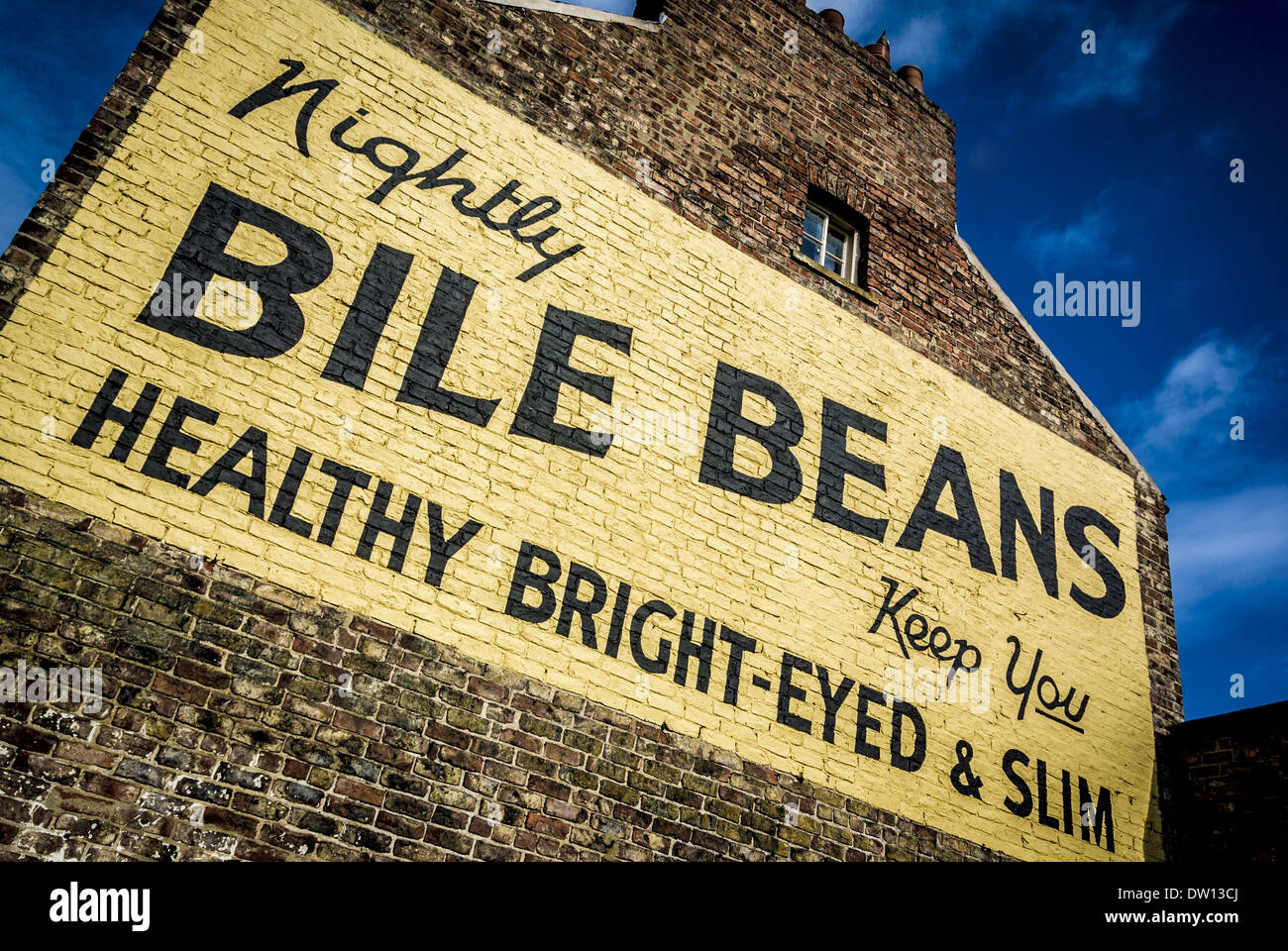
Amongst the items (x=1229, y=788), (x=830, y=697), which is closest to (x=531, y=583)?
(x=830, y=697)

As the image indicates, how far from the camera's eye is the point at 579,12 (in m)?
7.14

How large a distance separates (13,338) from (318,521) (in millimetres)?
1716

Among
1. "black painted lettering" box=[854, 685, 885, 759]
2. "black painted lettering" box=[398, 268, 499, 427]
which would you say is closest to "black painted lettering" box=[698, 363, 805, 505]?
"black painted lettering" box=[854, 685, 885, 759]

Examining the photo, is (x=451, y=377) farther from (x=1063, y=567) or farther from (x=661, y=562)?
(x=1063, y=567)

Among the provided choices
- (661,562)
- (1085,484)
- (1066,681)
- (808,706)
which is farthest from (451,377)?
(1085,484)

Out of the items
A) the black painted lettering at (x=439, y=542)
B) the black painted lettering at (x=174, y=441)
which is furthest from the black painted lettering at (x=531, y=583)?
the black painted lettering at (x=174, y=441)

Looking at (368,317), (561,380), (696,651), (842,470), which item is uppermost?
(842,470)

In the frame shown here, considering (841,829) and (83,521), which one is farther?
(841,829)

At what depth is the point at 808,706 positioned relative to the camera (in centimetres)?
566

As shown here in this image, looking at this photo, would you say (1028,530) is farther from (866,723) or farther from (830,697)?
(830,697)

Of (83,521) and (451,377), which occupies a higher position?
(451,377)

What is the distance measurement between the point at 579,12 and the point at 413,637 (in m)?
5.48

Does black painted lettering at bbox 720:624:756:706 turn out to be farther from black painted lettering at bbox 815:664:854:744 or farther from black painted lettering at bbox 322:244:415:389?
black painted lettering at bbox 322:244:415:389

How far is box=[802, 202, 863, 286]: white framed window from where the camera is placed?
7906mm
